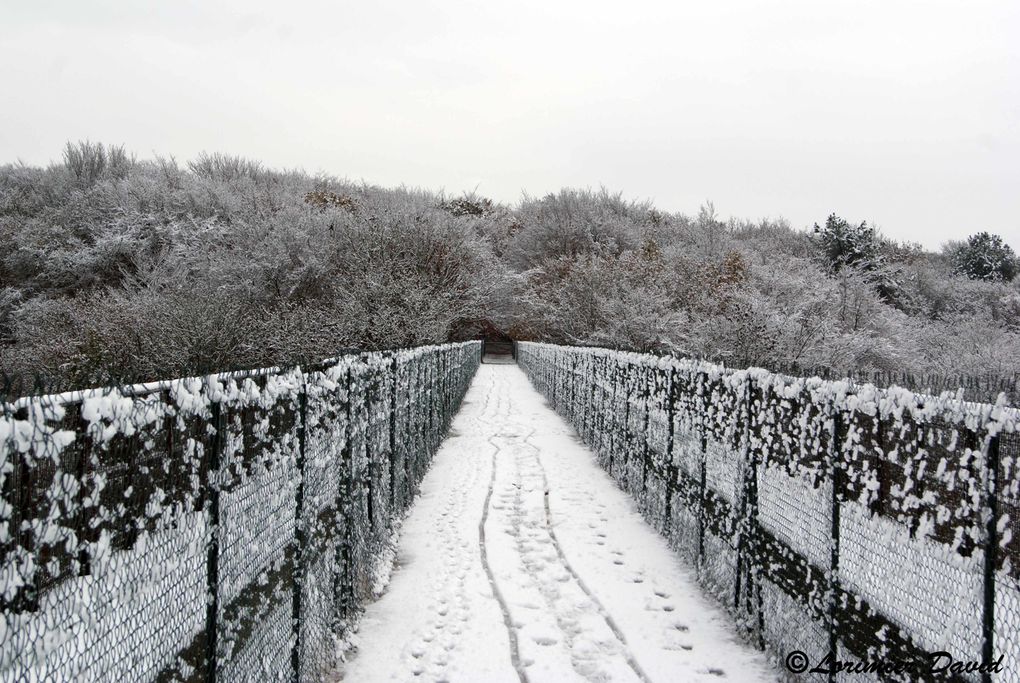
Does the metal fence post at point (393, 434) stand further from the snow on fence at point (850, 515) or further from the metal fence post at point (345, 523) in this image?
the snow on fence at point (850, 515)

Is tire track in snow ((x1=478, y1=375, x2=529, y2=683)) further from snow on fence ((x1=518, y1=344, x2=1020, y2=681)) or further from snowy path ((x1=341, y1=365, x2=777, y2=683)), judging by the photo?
snow on fence ((x1=518, y1=344, x2=1020, y2=681))

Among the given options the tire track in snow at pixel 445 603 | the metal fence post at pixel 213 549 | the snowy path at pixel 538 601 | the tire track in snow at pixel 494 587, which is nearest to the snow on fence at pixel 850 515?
the snowy path at pixel 538 601

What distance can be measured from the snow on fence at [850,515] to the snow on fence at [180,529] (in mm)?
2878

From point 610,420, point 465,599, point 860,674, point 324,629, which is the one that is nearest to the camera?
point 860,674

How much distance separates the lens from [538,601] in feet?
18.4

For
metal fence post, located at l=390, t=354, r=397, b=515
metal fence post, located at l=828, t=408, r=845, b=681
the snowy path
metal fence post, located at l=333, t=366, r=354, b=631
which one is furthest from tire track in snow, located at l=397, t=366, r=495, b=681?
metal fence post, located at l=828, t=408, r=845, b=681

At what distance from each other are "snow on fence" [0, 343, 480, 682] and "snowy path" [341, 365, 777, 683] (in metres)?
0.67

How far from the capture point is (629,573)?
643 cm

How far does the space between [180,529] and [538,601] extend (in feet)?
12.4

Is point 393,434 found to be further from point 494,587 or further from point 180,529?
point 180,529

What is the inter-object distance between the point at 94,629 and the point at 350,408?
3.16m

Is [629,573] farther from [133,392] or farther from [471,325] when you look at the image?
[471,325]

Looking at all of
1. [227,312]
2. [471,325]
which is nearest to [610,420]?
[227,312]

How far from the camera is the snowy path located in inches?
179
